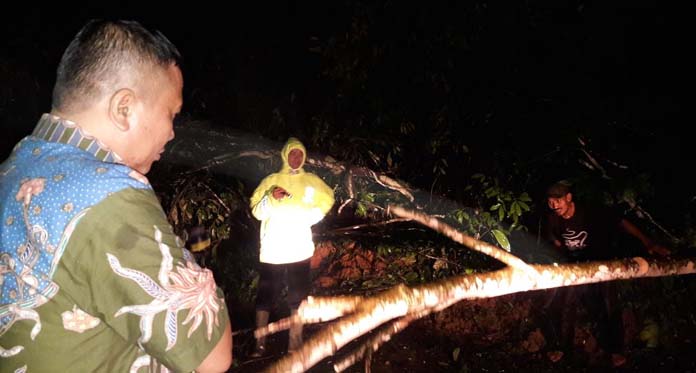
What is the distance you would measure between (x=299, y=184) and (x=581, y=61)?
261cm

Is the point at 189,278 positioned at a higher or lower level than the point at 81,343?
higher

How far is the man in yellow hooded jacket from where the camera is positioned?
4.00m

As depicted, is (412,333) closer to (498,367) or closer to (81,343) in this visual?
Answer: (498,367)

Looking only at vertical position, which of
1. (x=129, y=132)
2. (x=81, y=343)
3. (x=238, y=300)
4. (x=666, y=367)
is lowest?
(x=238, y=300)

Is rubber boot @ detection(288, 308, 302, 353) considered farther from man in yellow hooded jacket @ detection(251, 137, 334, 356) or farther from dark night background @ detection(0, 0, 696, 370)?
dark night background @ detection(0, 0, 696, 370)

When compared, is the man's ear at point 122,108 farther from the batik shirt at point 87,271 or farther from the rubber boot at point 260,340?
the rubber boot at point 260,340

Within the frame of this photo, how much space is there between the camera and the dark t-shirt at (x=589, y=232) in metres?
4.19

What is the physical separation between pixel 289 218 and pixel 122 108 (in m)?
3.18

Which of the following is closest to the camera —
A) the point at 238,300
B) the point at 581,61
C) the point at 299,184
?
the point at 581,61

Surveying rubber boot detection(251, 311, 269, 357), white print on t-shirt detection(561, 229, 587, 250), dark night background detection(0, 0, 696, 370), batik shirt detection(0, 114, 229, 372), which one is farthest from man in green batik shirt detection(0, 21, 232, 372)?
white print on t-shirt detection(561, 229, 587, 250)

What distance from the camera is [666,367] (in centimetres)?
425

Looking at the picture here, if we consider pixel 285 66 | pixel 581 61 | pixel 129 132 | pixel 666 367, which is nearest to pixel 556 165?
pixel 581 61

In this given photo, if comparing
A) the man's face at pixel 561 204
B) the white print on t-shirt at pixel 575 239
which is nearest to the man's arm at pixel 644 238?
the white print on t-shirt at pixel 575 239

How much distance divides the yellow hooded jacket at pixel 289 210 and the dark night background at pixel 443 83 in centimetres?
79
